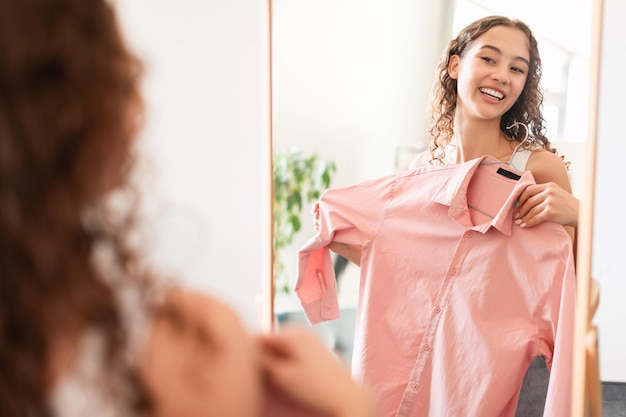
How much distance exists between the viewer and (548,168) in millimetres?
1085

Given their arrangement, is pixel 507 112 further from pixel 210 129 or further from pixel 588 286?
pixel 210 129

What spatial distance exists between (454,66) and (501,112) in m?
0.10

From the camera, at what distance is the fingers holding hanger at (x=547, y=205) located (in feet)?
3.49

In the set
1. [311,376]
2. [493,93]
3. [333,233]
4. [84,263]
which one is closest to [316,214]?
[333,233]

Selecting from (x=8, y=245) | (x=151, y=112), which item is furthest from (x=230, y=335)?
(x=151, y=112)

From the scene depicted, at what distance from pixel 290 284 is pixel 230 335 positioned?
2.11 feet

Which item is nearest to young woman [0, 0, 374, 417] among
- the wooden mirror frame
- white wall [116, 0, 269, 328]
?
the wooden mirror frame

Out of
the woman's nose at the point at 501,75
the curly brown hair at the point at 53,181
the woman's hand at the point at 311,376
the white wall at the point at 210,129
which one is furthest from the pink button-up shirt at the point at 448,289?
the curly brown hair at the point at 53,181

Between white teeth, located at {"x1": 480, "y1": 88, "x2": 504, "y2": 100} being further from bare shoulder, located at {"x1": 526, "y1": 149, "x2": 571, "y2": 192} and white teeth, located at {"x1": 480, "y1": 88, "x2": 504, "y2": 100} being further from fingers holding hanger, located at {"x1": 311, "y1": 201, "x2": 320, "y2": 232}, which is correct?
fingers holding hanger, located at {"x1": 311, "y1": 201, "x2": 320, "y2": 232}

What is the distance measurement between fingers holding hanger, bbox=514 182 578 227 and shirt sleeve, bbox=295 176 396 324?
0.71ft

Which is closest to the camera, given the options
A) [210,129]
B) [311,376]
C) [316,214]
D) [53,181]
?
[53,181]

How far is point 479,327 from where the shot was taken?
112 cm

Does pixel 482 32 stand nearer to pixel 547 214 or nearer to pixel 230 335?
pixel 547 214

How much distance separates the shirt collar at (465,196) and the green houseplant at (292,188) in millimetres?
201
